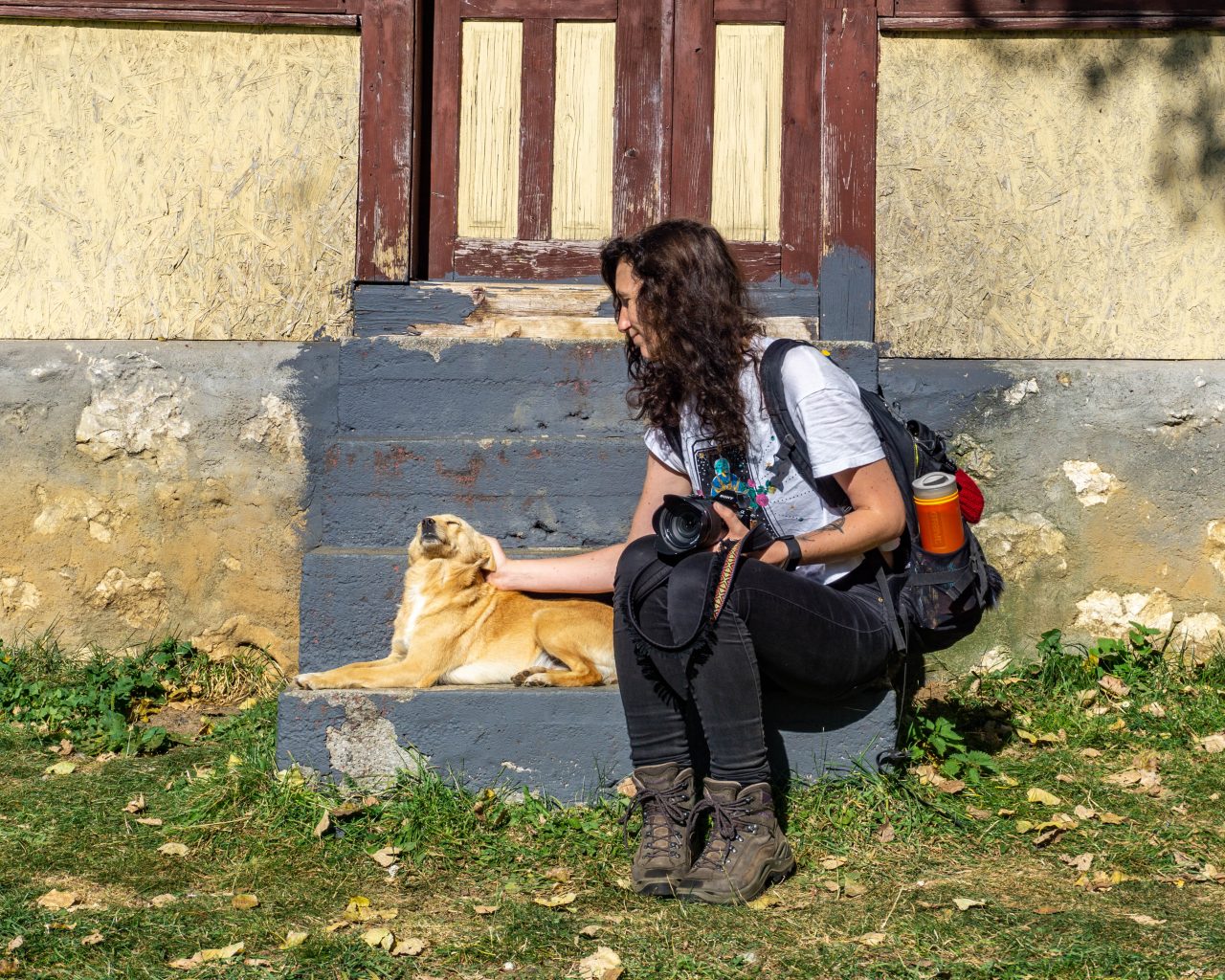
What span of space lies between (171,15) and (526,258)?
1837mm

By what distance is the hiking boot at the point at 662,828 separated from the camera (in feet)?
10.2

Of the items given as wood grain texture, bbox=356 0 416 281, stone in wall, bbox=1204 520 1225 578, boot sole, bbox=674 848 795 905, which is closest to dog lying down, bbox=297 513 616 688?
boot sole, bbox=674 848 795 905

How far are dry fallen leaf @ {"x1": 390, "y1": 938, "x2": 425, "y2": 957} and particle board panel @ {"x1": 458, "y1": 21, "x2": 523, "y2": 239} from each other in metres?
3.43

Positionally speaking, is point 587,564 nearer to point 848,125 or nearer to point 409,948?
point 409,948

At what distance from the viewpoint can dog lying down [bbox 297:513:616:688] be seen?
13.0 feet

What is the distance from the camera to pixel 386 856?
131 inches

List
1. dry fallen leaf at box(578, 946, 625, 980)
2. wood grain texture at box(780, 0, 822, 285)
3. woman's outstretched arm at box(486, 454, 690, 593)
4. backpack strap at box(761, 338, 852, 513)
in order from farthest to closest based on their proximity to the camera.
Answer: wood grain texture at box(780, 0, 822, 285) → woman's outstretched arm at box(486, 454, 690, 593) → backpack strap at box(761, 338, 852, 513) → dry fallen leaf at box(578, 946, 625, 980)

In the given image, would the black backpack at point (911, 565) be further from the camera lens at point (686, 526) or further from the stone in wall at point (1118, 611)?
the stone in wall at point (1118, 611)

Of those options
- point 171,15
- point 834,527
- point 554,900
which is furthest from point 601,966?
point 171,15

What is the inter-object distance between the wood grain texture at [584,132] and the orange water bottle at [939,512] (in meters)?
2.59

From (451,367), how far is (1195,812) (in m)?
3.01

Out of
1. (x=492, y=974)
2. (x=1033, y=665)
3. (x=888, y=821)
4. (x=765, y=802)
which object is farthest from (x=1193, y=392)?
(x=492, y=974)

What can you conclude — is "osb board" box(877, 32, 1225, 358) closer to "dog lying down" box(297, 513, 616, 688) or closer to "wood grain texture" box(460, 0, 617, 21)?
"wood grain texture" box(460, 0, 617, 21)

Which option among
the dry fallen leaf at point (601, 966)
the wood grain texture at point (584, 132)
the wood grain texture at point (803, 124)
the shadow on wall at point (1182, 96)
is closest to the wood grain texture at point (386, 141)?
the wood grain texture at point (584, 132)
